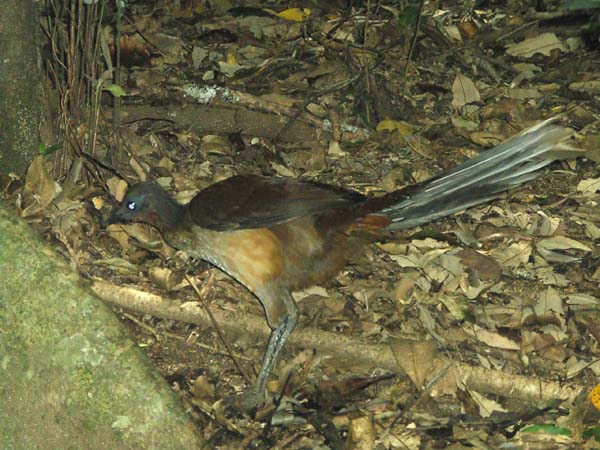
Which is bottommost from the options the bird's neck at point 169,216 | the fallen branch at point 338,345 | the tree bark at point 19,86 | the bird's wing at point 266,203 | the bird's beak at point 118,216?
the fallen branch at point 338,345

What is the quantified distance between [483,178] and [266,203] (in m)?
1.01

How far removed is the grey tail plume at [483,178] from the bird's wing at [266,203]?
25 cm

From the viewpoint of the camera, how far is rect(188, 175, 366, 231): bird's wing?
435cm

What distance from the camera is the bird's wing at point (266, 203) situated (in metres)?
4.35

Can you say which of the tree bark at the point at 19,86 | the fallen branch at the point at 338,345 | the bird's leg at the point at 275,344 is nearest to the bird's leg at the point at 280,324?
the bird's leg at the point at 275,344

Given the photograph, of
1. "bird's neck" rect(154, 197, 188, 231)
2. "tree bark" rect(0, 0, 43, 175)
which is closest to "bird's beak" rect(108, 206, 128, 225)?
"bird's neck" rect(154, 197, 188, 231)

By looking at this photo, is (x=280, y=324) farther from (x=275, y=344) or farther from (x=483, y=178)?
(x=483, y=178)

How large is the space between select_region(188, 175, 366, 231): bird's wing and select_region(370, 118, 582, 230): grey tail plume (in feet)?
0.81

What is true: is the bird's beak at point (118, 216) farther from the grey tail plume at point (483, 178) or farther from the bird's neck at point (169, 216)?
the grey tail plume at point (483, 178)

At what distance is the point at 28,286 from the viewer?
3.38 metres

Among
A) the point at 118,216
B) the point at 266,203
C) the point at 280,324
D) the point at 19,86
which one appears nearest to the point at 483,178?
the point at 266,203

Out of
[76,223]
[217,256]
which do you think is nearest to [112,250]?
[76,223]

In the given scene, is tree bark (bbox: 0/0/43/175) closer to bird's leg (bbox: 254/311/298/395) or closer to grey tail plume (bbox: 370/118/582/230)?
bird's leg (bbox: 254/311/298/395)

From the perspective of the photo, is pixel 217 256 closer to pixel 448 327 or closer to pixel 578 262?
pixel 448 327
